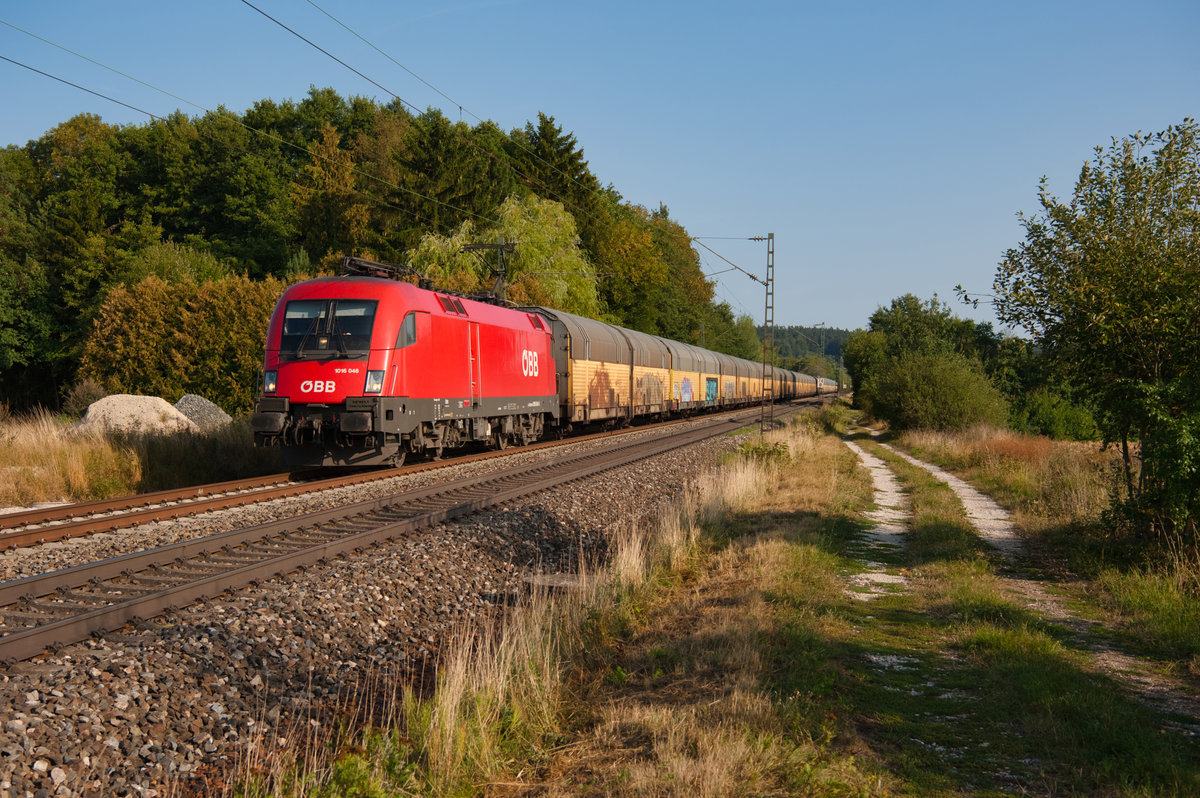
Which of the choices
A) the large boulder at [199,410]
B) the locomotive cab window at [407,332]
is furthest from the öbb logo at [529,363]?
the large boulder at [199,410]

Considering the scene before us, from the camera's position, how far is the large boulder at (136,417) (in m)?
17.5

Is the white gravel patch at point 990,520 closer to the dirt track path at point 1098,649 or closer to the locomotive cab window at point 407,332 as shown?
the dirt track path at point 1098,649

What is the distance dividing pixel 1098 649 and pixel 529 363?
1732 centimetres

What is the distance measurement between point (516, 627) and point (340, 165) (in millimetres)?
57119

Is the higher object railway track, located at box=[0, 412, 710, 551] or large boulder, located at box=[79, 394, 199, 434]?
large boulder, located at box=[79, 394, 199, 434]

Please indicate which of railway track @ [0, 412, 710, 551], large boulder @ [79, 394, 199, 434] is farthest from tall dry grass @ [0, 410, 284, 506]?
railway track @ [0, 412, 710, 551]

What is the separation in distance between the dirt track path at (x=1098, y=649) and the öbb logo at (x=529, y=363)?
40.6ft

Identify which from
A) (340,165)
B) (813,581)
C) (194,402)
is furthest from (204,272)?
(813,581)

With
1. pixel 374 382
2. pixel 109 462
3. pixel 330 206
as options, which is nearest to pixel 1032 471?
pixel 374 382

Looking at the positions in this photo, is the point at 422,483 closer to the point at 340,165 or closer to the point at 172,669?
the point at 172,669

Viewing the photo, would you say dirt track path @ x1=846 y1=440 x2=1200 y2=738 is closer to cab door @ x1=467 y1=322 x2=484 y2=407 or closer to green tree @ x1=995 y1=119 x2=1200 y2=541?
green tree @ x1=995 y1=119 x2=1200 y2=541

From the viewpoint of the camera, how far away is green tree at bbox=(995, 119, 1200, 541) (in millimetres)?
8438

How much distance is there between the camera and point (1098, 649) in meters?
6.39

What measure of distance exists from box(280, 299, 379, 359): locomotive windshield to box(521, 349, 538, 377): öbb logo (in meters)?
7.55
